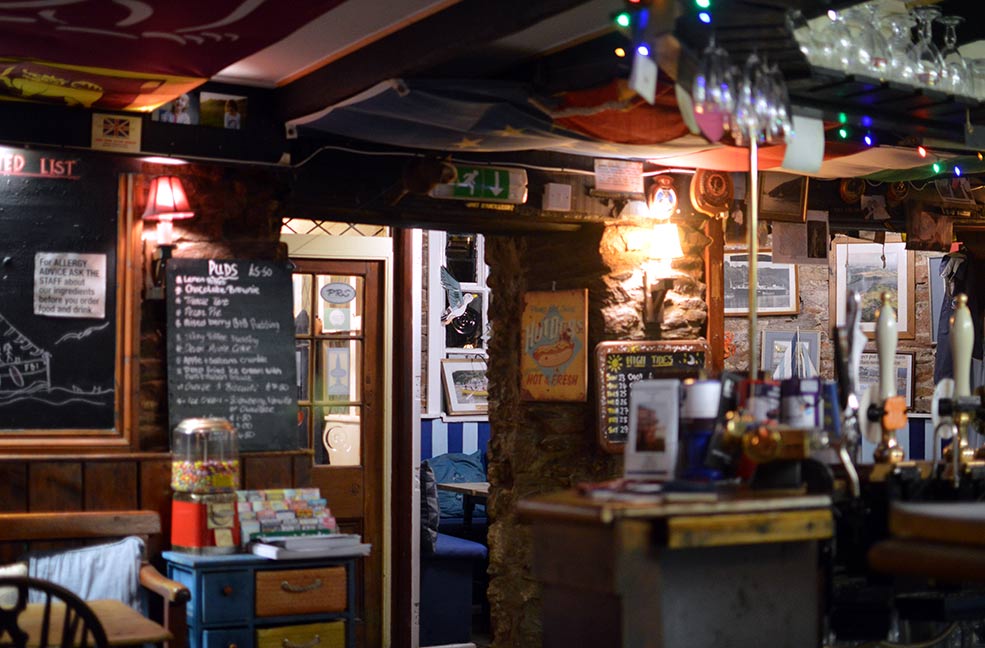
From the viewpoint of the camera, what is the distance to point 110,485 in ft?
17.6

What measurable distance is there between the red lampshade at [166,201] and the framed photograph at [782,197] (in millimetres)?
3154

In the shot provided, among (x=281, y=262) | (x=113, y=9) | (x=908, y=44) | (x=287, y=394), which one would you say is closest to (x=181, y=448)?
(x=287, y=394)

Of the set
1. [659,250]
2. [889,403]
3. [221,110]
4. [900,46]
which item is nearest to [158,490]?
[221,110]

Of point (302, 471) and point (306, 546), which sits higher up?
point (302, 471)

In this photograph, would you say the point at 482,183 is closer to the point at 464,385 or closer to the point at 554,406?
the point at 554,406

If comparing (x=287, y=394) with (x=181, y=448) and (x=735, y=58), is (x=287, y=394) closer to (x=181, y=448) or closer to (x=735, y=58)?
(x=181, y=448)

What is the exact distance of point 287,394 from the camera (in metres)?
5.88

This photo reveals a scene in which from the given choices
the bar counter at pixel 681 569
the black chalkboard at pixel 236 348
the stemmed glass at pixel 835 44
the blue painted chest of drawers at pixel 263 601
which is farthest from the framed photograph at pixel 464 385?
the bar counter at pixel 681 569

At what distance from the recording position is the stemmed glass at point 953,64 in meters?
4.61

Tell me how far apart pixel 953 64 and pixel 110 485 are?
3752mm

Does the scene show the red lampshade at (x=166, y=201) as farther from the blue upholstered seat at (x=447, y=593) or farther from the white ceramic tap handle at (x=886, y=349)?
the blue upholstered seat at (x=447, y=593)

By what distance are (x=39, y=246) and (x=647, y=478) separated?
3.02 m

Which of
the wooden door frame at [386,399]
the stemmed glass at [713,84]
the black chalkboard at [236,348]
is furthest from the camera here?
the wooden door frame at [386,399]

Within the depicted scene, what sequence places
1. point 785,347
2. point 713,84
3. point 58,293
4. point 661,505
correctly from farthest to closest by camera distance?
point 785,347 → point 58,293 → point 713,84 → point 661,505
